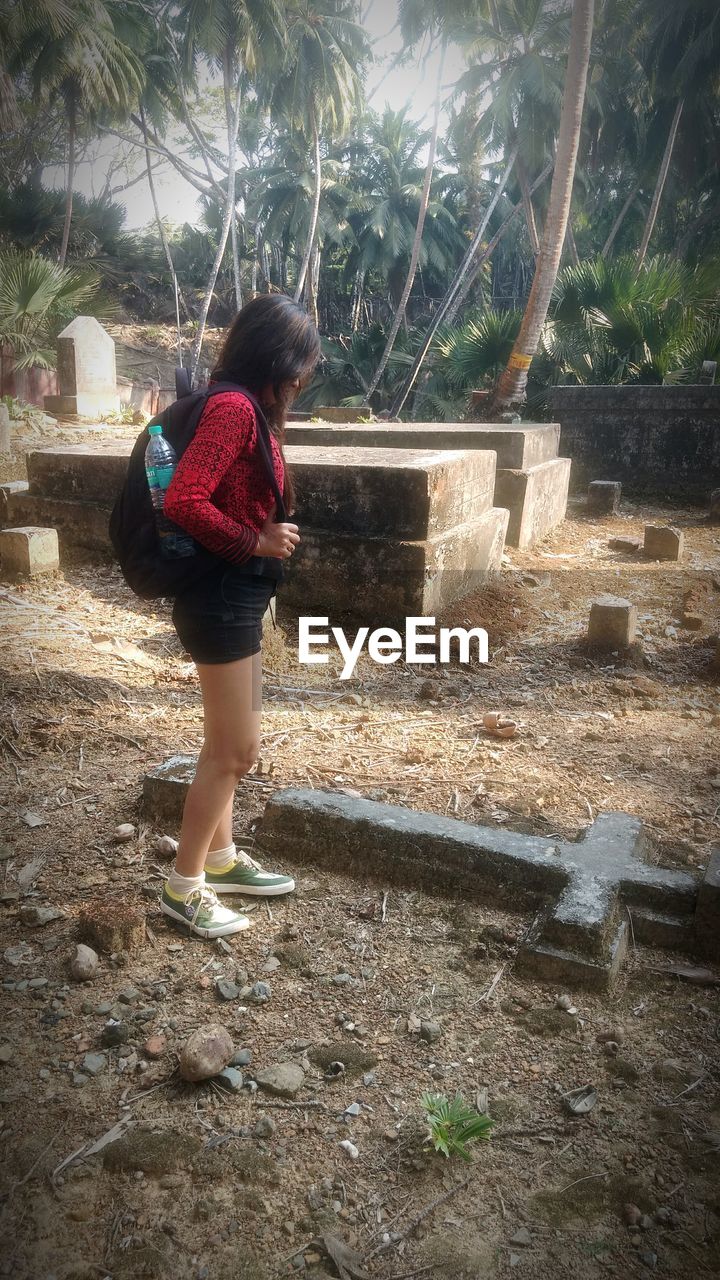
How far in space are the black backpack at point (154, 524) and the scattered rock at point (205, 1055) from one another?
1006 mm

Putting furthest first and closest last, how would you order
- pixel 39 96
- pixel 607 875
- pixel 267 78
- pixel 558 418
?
pixel 267 78
pixel 39 96
pixel 558 418
pixel 607 875

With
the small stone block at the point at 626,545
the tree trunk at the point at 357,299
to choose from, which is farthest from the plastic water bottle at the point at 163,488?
the tree trunk at the point at 357,299

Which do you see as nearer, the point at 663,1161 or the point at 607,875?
the point at 663,1161

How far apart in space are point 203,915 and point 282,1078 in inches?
23.5

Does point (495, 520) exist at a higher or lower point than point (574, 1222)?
higher

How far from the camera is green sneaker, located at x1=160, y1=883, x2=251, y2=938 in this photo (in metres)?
2.30

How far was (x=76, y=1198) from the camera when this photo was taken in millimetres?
1506

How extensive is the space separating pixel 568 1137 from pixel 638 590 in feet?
15.7

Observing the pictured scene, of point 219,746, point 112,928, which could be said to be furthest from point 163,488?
point 112,928

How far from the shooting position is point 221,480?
1984mm

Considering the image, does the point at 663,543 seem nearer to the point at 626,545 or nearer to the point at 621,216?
the point at 626,545

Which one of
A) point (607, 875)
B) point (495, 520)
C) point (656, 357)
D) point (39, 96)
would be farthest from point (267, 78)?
point (607, 875)

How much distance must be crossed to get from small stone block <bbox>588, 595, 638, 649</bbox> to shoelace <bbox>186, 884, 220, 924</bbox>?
306cm

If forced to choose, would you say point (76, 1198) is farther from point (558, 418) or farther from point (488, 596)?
point (558, 418)
